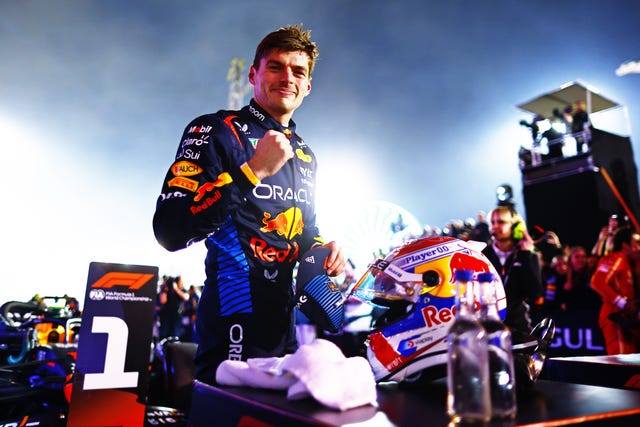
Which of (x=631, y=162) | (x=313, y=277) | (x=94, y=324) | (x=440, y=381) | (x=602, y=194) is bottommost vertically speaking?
(x=440, y=381)

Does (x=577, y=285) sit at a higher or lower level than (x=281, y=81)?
lower

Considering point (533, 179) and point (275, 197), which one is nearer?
point (275, 197)

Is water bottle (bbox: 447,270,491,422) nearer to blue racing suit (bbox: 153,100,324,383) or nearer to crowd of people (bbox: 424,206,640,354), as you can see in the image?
blue racing suit (bbox: 153,100,324,383)

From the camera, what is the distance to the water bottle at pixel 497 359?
81 cm

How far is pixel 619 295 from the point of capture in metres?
4.89

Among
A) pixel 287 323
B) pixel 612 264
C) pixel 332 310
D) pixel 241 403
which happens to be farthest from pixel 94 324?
pixel 612 264

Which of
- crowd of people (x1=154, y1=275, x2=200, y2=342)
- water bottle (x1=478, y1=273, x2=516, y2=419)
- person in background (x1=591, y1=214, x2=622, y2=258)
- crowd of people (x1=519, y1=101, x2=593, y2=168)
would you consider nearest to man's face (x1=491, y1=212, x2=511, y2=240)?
person in background (x1=591, y1=214, x2=622, y2=258)

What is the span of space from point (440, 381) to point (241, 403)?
624mm

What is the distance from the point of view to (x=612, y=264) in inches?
198

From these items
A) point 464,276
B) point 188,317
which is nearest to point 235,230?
point 464,276

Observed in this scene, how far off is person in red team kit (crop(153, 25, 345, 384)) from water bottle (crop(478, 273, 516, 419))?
24.5 inches

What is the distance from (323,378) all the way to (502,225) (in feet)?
11.5

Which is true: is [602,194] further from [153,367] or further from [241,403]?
[241,403]

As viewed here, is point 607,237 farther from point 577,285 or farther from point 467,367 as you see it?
point 467,367
